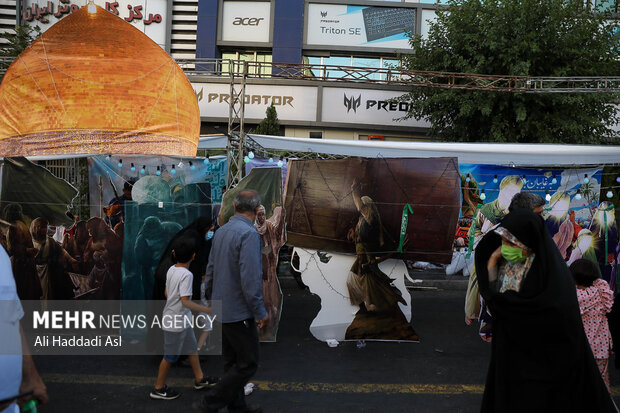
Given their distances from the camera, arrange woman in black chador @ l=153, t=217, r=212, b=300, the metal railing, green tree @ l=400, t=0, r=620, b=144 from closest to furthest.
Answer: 1. woman in black chador @ l=153, t=217, r=212, b=300
2. the metal railing
3. green tree @ l=400, t=0, r=620, b=144

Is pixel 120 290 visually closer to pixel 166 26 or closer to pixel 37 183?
pixel 37 183

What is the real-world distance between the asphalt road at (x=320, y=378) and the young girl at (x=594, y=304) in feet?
3.40

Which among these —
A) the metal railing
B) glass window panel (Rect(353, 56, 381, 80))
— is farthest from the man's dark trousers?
glass window panel (Rect(353, 56, 381, 80))

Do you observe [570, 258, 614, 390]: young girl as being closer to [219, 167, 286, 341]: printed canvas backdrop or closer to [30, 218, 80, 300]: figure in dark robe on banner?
[219, 167, 286, 341]: printed canvas backdrop

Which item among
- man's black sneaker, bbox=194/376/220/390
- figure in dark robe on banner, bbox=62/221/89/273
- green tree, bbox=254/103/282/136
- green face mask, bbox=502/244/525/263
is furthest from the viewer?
green tree, bbox=254/103/282/136

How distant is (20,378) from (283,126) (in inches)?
550

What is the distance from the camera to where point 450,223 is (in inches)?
227

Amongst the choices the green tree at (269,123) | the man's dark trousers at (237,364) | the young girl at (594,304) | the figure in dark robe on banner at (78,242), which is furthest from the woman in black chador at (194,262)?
the green tree at (269,123)

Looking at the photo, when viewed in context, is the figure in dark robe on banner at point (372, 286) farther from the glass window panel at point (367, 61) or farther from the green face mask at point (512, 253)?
the glass window panel at point (367, 61)

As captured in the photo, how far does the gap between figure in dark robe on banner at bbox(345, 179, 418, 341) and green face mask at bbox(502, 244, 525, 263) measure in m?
2.72

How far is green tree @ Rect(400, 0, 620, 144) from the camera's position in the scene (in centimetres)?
1137

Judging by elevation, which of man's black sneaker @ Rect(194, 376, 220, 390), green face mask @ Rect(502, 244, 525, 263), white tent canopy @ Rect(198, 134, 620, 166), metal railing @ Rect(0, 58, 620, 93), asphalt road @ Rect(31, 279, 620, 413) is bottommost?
asphalt road @ Rect(31, 279, 620, 413)

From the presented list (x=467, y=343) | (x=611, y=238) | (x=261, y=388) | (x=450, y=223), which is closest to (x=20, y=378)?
(x=261, y=388)

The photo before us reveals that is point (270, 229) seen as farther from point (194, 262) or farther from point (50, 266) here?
point (50, 266)
